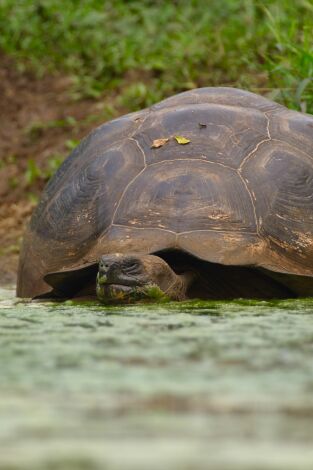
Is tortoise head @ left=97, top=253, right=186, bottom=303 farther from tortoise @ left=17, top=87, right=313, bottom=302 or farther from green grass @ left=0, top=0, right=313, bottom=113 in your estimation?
green grass @ left=0, top=0, right=313, bottom=113

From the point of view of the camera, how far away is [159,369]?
2355 mm

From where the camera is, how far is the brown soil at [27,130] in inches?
285

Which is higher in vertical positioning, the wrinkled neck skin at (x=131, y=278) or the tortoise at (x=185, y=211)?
the tortoise at (x=185, y=211)

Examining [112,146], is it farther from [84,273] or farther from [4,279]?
[4,279]

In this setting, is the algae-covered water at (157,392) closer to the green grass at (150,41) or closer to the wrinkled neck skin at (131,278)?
the wrinkled neck skin at (131,278)

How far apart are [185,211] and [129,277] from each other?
375 millimetres

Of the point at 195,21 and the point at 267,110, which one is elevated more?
the point at 195,21

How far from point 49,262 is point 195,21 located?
5023 mm

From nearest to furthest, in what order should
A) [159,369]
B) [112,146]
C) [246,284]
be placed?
[159,369], [246,284], [112,146]

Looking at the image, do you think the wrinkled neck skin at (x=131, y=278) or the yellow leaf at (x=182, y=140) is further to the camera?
the yellow leaf at (x=182, y=140)

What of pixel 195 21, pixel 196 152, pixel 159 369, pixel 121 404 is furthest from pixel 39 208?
pixel 195 21

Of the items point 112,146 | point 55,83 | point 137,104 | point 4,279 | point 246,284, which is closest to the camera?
point 246,284

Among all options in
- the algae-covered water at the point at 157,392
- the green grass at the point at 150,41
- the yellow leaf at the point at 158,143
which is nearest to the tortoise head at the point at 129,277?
the algae-covered water at the point at 157,392

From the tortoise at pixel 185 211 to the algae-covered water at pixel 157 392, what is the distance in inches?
24.5
